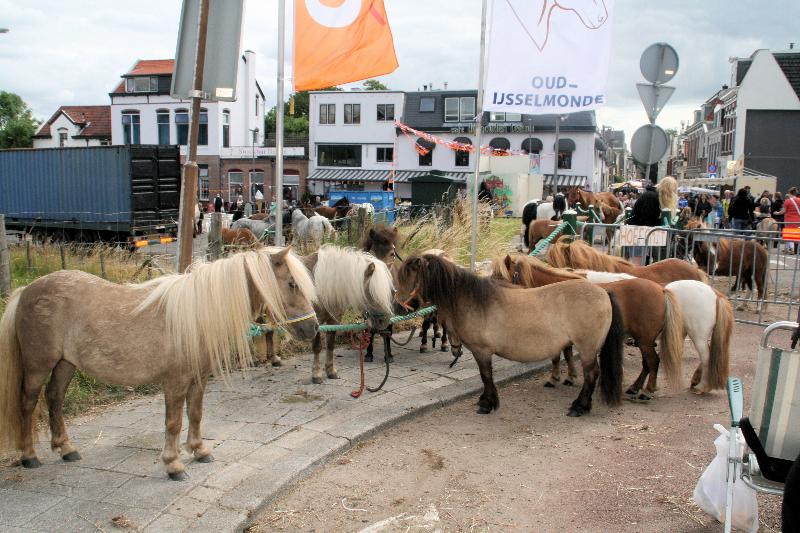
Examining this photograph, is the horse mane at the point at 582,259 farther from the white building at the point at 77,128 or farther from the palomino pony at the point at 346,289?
the white building at the point at 77,128

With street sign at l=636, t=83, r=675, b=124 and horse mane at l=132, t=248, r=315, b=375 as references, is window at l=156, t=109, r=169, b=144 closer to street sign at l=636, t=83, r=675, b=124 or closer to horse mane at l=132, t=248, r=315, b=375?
street sign at l=636, t=83, r=675, b=124

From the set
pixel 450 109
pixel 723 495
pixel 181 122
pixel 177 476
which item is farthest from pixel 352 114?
pixel 723 495

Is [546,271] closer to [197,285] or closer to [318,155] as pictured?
[197,285]

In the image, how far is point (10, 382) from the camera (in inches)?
148

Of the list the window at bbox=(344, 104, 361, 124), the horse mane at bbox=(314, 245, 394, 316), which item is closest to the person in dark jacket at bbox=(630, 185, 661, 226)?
the horse mane at bbox=(314, 245, 394, 316)

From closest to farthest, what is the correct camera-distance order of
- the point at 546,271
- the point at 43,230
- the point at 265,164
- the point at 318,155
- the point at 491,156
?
1. the point at 546,271
2. the point at 43,230
3. the point at 491,156
4. the point at 265,164
5. the point at 318,155

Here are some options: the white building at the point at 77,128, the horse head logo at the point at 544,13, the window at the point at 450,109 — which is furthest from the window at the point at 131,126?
the horse head logo at the point at 544,13

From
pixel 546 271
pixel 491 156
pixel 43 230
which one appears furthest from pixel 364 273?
pixel 491 156

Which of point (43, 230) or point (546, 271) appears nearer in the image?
point (546, 271)

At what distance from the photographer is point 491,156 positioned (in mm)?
35156

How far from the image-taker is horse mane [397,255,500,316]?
5270mm

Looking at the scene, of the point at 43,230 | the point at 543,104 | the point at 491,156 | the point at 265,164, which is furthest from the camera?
the point at 265,164

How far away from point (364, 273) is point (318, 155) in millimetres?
42308

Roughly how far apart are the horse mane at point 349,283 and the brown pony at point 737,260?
20.6 feet
